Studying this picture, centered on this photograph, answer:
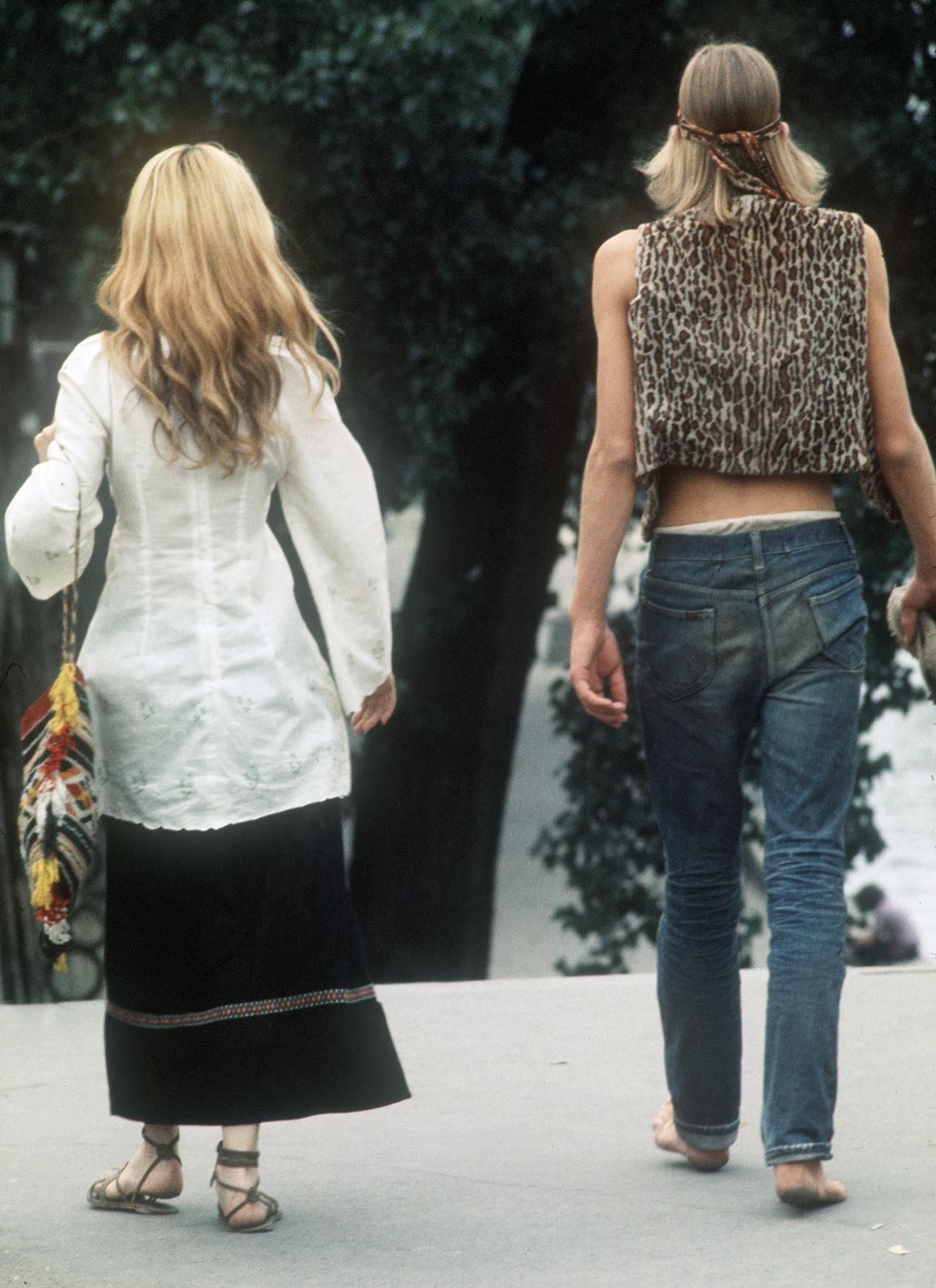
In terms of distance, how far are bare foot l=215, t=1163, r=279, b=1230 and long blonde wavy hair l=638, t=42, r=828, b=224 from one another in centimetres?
166

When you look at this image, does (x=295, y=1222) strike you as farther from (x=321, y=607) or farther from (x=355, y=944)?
(x=321, y=607)

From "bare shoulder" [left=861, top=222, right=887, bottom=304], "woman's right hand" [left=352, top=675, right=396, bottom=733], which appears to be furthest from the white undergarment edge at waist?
"woman's right hand" [left=352, top=675, right=396, bottom=733]

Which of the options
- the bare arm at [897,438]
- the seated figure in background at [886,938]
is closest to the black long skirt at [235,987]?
the bare arm at [897,438]

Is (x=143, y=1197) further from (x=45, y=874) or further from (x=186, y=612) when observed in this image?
(x=186, y=612)

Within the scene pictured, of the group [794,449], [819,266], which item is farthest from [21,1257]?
[819,266]

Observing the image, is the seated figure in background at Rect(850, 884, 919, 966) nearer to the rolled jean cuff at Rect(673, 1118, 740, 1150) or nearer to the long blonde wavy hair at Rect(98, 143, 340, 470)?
the rolled jean cuff at Rect(673, 1118, 740, 1150)

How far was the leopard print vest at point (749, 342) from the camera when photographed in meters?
3.00

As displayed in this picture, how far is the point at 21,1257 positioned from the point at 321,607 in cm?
110

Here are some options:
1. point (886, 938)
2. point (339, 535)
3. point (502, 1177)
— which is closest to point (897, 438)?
point (339, 535)

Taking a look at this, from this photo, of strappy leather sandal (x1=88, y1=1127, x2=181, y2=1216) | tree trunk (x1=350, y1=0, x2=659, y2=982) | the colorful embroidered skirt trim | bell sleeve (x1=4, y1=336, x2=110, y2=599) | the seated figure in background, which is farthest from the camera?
the seated figure in background

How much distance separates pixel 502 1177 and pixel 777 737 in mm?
923

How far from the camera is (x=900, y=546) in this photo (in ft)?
27.0

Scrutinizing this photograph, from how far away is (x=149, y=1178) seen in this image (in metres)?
3.13

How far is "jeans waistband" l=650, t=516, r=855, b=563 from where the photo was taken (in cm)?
301
